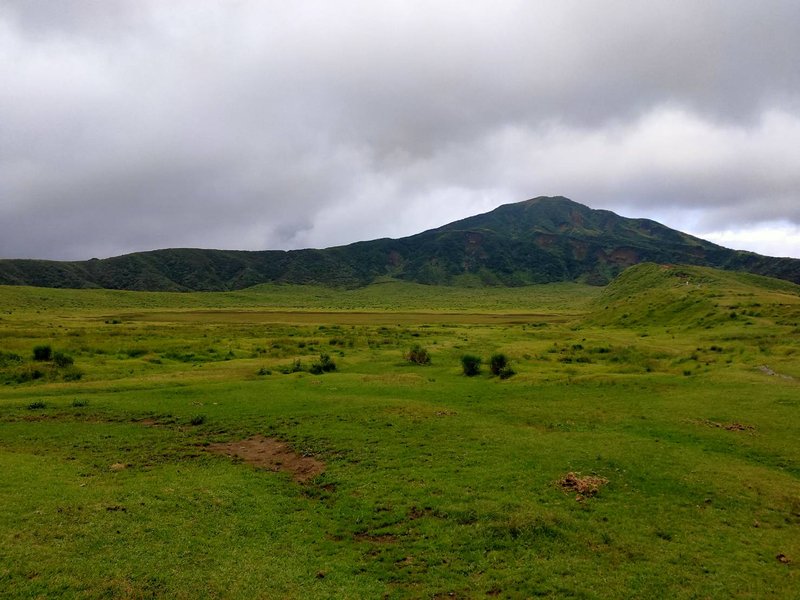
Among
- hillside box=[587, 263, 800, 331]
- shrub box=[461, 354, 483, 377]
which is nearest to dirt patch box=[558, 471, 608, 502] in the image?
shrub box=[461, 354, 483, 377]

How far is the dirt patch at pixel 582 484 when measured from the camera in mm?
15648

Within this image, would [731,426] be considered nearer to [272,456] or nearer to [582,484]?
[582,484]

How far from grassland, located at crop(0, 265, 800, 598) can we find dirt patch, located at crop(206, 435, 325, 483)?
0.41m

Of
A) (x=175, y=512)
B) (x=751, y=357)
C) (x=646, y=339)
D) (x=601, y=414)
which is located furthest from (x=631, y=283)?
(x=175, y=512)

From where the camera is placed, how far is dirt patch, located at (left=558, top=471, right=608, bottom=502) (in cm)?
1565

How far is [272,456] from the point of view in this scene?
20.5 m

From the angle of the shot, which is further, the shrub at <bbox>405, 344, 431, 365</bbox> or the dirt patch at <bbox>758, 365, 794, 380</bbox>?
the shrub at <bbox>405, 344, 431, 365</bbox>

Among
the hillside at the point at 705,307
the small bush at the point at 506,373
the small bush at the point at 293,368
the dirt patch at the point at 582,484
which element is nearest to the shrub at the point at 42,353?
the small bush at the point at 293,368

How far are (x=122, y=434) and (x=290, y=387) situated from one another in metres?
11.8

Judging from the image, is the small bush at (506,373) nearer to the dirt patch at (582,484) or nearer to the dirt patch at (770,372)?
the dirt patch at (770,372)

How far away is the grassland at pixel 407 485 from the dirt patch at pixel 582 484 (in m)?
0.13

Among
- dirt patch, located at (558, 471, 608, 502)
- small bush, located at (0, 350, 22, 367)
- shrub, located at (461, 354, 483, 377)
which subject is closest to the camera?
dirt patch, located at (558, 471, 608, 502)

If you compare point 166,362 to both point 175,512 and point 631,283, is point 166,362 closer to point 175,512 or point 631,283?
point 175,512

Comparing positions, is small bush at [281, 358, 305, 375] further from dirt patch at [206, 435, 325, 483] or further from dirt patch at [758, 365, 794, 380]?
dirt patch at [758, 365, 794, 380]
